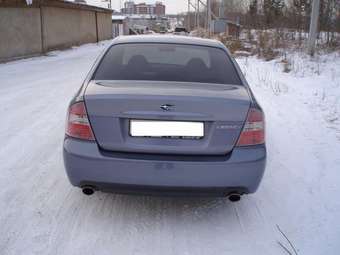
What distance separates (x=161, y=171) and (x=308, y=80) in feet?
23.5

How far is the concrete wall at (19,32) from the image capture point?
15922 millimetres

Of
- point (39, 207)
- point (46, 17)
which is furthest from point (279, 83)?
point (46, 17)

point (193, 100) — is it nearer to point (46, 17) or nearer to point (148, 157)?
point (148, 157)

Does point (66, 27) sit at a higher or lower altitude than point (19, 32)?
higher

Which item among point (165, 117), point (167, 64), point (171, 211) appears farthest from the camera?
point (167, 64)

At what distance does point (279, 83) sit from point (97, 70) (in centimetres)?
660

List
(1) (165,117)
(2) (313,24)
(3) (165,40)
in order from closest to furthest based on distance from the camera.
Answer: (1) (165,117), (3) (165,40), (2) (313,24)

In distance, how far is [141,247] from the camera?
2.82 m

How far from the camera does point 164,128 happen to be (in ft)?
9.38

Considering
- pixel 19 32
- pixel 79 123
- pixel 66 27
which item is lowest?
pixel 79 123

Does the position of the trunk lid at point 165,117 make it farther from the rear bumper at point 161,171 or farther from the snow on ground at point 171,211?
the snow on ground at point 171,211

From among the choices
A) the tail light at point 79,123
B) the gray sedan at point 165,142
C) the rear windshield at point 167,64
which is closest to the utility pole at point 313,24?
the rear windshield at point 167,64

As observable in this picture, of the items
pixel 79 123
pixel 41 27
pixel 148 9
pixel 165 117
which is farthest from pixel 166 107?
pixel 148 9

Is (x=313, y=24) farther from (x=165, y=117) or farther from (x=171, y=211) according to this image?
(x=165, y=117)
